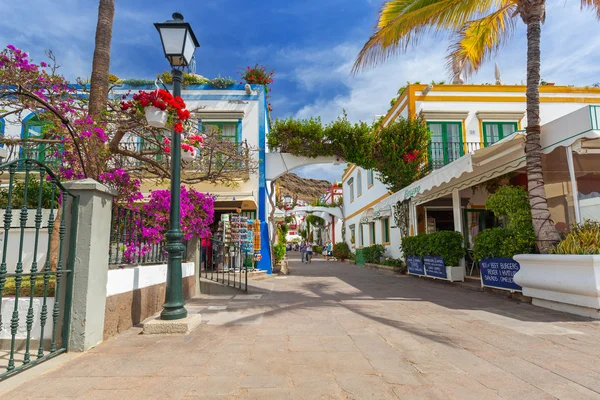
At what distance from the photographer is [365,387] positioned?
2730 mm

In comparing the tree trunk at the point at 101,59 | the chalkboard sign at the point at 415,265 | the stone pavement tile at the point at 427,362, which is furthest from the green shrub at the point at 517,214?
the tree trunk at the point at 101,59

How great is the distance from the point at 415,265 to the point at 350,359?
8.97 metres

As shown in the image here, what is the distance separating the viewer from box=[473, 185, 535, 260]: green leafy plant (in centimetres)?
676

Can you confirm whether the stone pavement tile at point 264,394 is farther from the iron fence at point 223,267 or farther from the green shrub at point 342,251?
the green shrub at point 342,251

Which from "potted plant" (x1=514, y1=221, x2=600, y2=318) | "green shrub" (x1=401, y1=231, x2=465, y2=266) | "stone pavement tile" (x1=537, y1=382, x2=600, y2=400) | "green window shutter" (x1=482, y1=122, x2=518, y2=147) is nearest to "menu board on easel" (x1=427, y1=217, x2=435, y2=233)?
"green shrub" (x1=401, y1=231, x2=465, y2=266)

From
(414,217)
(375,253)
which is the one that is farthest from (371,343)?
(375,253)

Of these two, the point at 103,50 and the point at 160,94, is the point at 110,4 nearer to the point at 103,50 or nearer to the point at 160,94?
the point at 103,50

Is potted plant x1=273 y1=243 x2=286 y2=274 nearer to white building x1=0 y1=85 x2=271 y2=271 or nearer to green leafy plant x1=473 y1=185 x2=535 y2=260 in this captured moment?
white building x1=0 y1=85 x2=271 y2=271

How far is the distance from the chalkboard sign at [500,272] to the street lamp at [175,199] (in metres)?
6.01

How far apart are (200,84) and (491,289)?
11.9 m

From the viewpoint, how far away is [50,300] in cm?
381

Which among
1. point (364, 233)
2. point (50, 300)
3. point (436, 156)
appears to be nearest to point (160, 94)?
point (50, 300)

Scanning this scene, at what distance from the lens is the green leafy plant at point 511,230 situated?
6.76m

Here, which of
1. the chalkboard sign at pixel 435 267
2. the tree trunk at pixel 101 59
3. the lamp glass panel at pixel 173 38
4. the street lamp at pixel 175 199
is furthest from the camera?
the chalkboard sign at pixel 435 267
